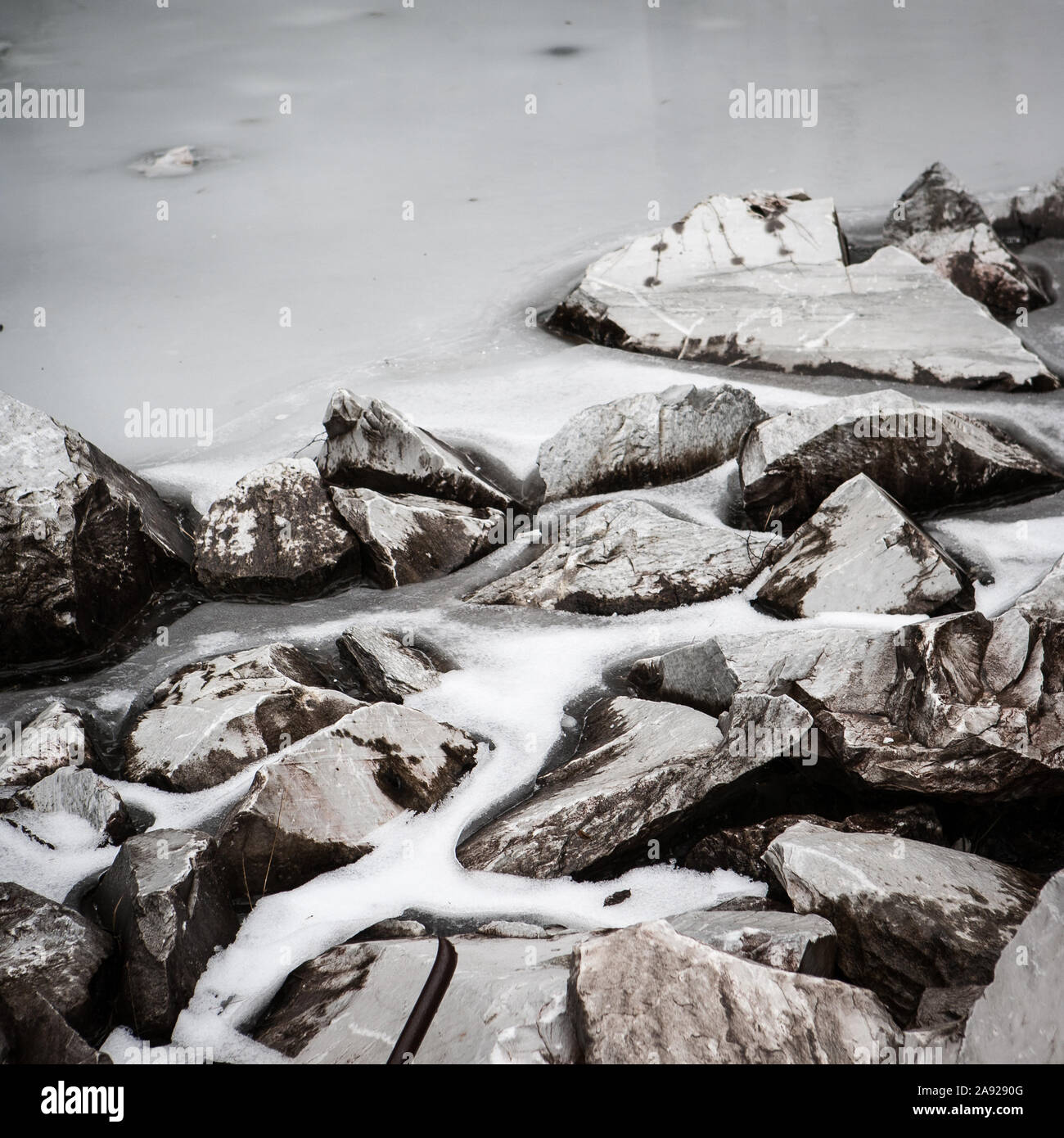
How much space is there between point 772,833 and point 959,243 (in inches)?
164

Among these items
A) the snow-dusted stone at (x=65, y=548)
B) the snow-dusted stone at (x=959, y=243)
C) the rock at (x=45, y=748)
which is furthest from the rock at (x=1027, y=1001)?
the snow-dusted stone at (x=959, y=243)

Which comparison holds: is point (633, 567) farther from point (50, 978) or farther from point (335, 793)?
point (50, 978)

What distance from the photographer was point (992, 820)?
224 cm

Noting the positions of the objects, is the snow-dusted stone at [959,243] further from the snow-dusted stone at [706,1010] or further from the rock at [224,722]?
the snow-dusted stone at [706,1010]

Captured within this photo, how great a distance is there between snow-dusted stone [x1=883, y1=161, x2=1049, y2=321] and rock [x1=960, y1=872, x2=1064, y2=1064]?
4247mm

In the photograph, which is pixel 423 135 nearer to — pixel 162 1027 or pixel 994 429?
pixel 994 429

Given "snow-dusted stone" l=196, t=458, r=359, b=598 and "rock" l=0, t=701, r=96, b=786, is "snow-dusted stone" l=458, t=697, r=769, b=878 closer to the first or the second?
"rock" l=0, t=701, r=96, b=786

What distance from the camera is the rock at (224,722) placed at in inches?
100

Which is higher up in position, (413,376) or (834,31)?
(834,31)

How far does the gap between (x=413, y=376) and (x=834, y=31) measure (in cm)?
633

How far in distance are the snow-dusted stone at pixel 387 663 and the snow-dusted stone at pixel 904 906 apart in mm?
1239
